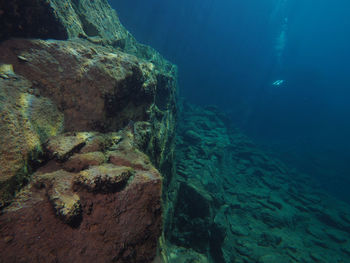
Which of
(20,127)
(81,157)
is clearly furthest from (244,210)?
(20,127)

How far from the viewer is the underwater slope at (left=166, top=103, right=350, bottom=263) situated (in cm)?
529

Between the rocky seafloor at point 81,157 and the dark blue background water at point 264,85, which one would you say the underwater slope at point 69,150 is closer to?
the rocky seafloor at point 81,157

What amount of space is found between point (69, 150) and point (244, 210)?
8.24 metres

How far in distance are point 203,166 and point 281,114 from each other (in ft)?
113

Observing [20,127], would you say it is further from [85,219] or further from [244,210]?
[244,210]

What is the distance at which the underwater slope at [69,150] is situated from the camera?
1325 mm

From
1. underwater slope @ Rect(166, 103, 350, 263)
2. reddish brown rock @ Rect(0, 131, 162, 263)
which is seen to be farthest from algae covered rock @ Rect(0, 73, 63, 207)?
underwater slope @ Rect(166, 103, 350, 263)

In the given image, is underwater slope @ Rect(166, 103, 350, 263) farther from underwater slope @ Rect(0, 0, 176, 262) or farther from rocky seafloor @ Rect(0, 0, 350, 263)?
underwater slope @ Rect(0, 0, 176, 262)

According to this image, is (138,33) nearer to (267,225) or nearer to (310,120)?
(267,225)

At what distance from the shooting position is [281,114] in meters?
36.8

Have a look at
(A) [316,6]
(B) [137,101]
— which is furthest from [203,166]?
(A) [316,6]

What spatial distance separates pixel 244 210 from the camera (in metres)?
8.27

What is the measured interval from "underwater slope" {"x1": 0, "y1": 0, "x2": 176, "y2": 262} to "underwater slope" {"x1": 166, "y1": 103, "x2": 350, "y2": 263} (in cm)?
320

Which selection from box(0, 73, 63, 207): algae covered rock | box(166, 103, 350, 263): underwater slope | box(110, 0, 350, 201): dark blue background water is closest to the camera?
box(0, 73, 63, 207): algae covered rock
